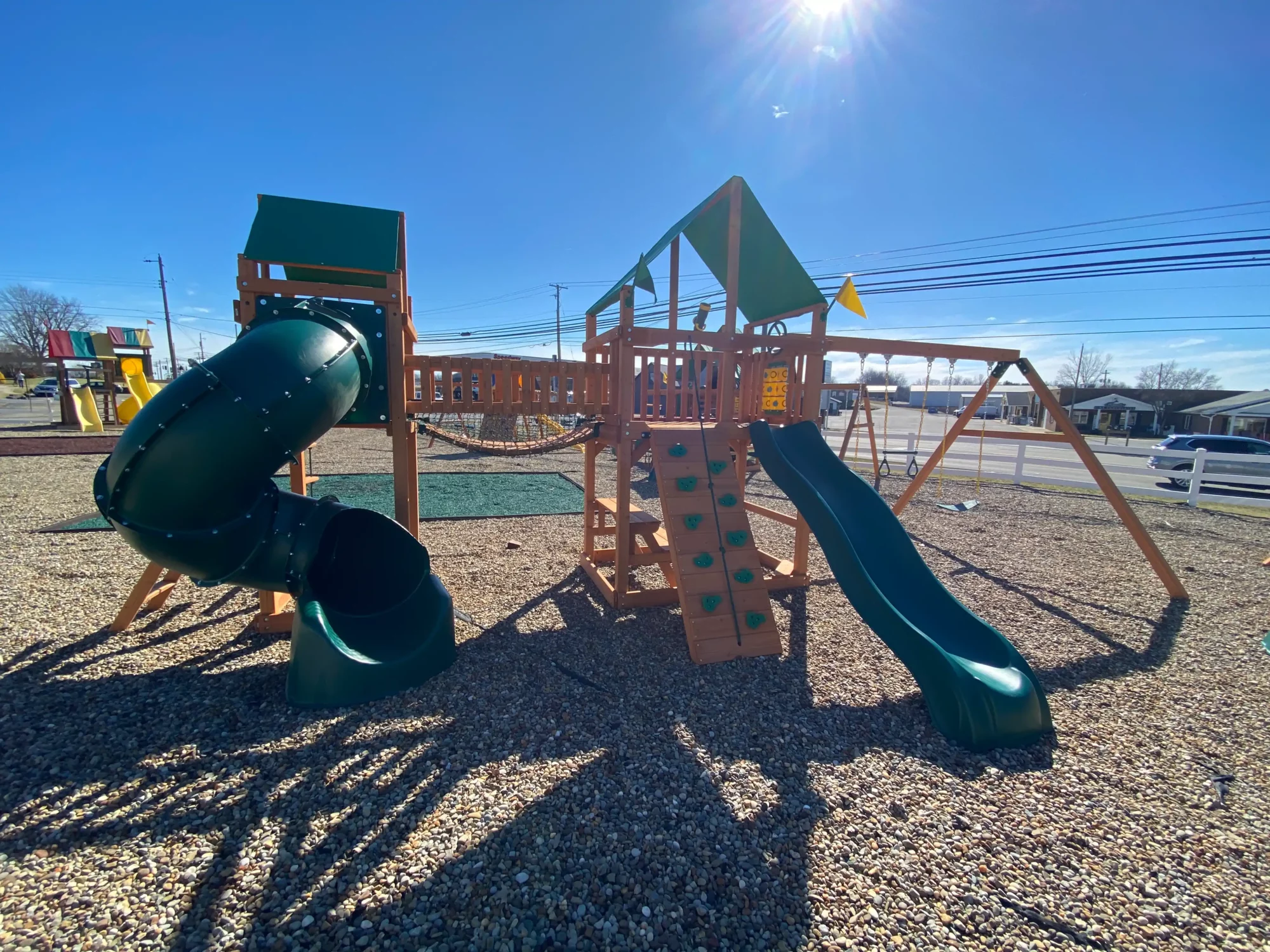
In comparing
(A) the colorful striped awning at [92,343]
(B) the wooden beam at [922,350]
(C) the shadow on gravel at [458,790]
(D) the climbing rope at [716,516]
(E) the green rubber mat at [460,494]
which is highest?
A: (A) the colorful striped awning at [92,343]

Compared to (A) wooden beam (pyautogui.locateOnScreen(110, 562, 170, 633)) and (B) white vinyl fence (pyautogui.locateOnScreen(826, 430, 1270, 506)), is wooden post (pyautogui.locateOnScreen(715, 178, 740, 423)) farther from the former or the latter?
(A) wooden beam (pyautogui.locateOnScreen(110, 562, 170, 633))

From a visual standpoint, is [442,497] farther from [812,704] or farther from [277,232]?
[812,704]

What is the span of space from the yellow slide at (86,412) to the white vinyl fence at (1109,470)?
83.0 ft

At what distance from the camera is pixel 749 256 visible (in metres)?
5.69

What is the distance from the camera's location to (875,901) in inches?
84.0

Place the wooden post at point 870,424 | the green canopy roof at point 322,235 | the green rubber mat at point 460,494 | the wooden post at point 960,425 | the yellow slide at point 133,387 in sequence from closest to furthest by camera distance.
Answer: the green canopy roof at point 322,235, the wooden post at point 960,425, the green rubber mat at point 460,494, the wooden post at point 870,424, the yellow slide at point 133,387

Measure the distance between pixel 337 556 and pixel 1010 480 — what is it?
15.5 metres

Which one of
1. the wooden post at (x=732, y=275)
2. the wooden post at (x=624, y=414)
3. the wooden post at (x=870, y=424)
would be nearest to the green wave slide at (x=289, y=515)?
the wooden post at (x=624, y=414)

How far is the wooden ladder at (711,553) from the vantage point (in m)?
4.23

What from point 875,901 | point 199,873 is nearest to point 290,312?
point 199,873

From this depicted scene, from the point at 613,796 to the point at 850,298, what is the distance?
594 centimetres

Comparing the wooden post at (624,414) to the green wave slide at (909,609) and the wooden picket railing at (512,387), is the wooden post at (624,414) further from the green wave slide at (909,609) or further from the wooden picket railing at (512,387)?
the green wave slide at (909,609)

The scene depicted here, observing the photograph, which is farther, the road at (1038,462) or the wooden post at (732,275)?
the road at (1038,462)

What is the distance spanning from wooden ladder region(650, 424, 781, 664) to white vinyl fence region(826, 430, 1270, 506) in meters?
4.57
